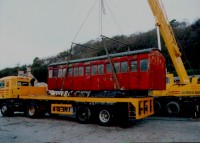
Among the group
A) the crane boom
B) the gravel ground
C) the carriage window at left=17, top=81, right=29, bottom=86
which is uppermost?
the crane boom

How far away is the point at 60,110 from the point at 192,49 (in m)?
35.7

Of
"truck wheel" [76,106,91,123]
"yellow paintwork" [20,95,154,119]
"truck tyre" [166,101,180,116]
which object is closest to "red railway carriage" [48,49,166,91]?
"yellow paintwork" [20,95,154,119]

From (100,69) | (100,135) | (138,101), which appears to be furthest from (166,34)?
→ (100,135)

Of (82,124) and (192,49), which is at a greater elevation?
(192,49)

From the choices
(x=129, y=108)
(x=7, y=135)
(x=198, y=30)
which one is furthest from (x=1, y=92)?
(x=198, y=30)

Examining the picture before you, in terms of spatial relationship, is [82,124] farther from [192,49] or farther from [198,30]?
[198,30]

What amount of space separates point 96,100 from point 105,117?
0.99 meters

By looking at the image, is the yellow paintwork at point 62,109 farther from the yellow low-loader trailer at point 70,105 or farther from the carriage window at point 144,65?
the carriage window at point 144,65

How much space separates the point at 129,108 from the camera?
1206 cm

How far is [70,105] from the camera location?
14.1m

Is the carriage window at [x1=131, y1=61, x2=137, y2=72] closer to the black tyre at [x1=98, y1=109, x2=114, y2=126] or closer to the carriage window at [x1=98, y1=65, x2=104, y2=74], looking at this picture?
the carriage window at [x1=98, y1=65, x2=104, y2=74]

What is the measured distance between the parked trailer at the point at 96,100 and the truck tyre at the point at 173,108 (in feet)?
7.65

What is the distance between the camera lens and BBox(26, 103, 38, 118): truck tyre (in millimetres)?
16094

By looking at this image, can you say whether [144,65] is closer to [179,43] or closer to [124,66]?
[124,66]
